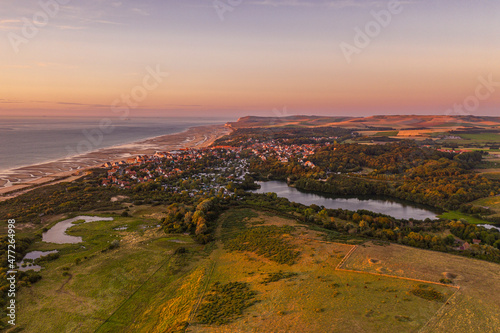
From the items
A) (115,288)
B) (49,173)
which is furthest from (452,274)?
(49,173)

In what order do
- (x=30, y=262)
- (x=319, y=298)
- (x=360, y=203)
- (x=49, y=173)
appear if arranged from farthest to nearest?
(x=49, y=173) < (x=360, y=203) < (x=30, y=262) < (x=319, y=298)

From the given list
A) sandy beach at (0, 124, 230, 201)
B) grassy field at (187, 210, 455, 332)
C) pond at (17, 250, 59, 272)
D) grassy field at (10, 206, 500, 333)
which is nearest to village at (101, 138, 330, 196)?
sandy beach at (0, 124, 230, 201)

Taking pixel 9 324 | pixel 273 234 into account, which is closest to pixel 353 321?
pixel 273 234

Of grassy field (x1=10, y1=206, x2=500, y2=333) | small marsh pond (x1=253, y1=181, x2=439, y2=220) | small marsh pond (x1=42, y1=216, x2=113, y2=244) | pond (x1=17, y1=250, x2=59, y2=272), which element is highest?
grassy field (x1=10, y1=206, x2=500, y2=333)

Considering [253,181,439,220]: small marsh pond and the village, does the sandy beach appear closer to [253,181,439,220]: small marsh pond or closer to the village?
the village

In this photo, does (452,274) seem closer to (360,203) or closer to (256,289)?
(256,289)

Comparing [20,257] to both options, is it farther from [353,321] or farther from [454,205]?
[454,205]

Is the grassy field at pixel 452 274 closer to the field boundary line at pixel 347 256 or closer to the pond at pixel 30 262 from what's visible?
the field boundary line at pixel 347 256
